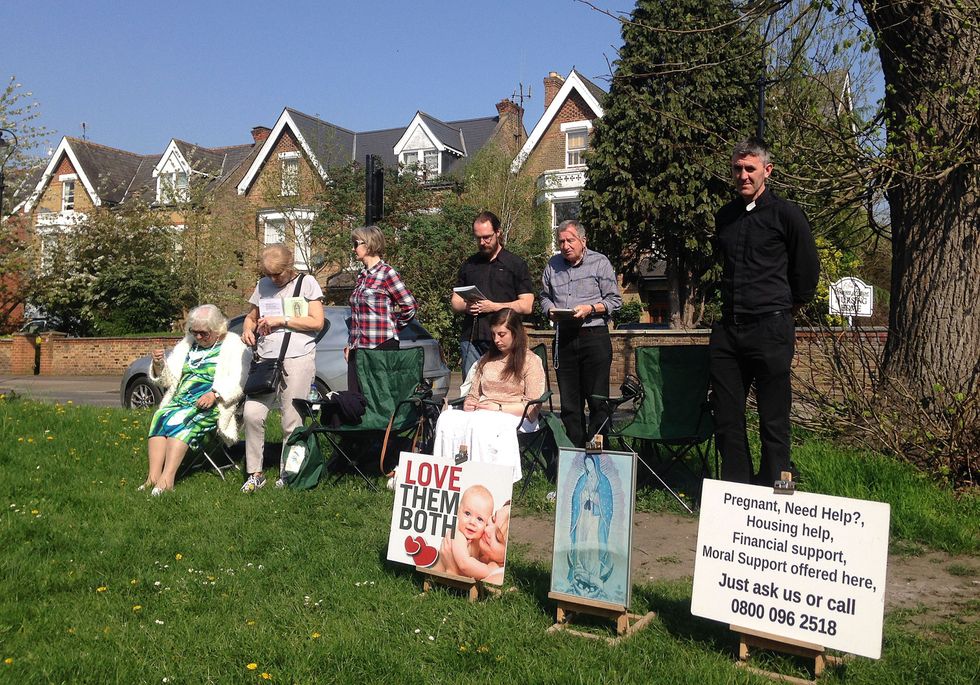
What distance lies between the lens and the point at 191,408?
7.26 meters

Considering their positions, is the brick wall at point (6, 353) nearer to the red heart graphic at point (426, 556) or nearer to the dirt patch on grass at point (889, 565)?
the dirt patch on grass at point (889, 565)

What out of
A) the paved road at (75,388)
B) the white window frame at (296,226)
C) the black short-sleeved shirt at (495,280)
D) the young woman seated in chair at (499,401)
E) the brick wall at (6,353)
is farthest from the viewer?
the white window frame at (296,226)

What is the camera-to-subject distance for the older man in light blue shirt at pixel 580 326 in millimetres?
6664

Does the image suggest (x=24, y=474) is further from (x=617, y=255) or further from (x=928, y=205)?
(x=617, y=255)

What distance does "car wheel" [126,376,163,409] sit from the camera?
42.7ft

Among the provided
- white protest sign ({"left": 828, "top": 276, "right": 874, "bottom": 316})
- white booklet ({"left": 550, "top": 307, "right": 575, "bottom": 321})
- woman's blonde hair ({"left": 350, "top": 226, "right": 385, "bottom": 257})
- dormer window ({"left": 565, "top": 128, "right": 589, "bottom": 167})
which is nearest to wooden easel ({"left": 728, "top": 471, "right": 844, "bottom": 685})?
white booklet ({"left": 550, "top": 307, "right": 575, "bottom": 321})

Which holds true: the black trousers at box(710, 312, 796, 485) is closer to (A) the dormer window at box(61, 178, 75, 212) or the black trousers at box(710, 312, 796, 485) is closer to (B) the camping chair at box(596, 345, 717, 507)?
(B) the camping chair at box(596, 345, 717, 507)

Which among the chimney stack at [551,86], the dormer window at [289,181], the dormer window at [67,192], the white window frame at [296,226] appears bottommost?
the white window frame at [296,226]

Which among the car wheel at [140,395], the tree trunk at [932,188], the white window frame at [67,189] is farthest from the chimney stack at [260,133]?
the tree trunk at [932,188]

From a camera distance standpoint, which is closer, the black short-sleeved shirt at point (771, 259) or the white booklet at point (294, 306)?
the black short-sleeved shirt at point (771, 259)

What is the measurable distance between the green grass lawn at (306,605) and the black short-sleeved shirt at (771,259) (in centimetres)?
165

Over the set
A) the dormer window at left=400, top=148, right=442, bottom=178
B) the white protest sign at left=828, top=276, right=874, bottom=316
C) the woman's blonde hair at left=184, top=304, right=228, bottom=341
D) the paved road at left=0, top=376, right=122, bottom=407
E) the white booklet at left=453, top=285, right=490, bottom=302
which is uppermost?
the dormer window at left=400, top=148, right=442, bottom=178

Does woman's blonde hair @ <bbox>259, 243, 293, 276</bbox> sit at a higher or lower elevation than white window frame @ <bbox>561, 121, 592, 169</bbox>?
lower

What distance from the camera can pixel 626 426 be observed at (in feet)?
21.9
